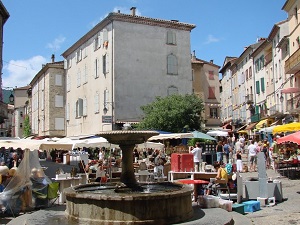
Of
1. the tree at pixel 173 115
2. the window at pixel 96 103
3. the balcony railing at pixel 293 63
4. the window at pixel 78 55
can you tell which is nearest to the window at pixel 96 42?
the window at pixel 96 103

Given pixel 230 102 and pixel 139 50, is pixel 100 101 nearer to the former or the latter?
pixel 139 50

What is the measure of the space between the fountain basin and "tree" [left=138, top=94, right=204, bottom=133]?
903 inches

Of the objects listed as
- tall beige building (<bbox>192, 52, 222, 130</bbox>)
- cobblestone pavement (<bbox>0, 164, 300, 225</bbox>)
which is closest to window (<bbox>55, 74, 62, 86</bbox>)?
tall beige building (<bbox>192, 52, 222, 130</bbox>)

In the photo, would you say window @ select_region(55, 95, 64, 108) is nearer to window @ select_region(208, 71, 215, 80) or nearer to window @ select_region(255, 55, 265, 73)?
window @ select_region(208, 71, 215, 80)

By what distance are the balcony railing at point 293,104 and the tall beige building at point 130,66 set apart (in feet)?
30.8

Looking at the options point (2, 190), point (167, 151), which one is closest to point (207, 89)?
point (167, 151)

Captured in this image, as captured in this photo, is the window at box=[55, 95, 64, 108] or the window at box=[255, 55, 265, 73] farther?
the window at box=[55, 95, 64, 108]

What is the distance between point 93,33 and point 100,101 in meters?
6.88

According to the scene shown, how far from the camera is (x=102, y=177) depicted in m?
14.2

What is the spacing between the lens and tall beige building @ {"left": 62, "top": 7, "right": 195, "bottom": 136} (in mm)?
35156

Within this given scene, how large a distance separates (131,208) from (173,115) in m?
24.0

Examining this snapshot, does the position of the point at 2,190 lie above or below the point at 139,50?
below

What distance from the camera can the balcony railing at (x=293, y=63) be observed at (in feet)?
96.5

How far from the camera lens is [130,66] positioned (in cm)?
3581
